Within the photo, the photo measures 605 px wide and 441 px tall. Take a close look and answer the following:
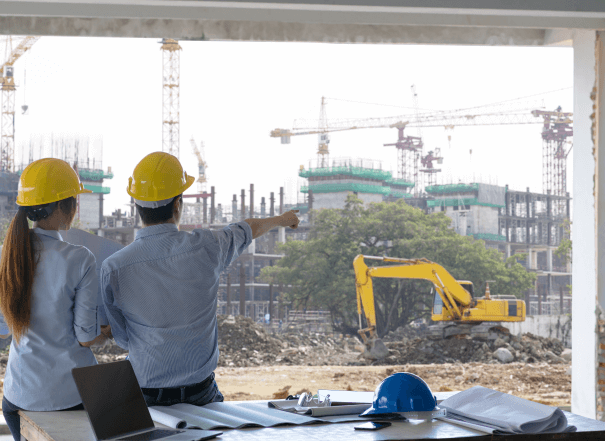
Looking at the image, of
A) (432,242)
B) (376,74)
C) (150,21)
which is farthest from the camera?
(376,74)

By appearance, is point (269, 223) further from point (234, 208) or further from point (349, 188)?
point (349, 188)

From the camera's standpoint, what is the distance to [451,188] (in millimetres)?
15375

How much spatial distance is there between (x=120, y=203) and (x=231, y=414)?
1017 centimetres

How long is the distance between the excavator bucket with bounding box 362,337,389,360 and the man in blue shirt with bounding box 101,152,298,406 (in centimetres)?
979

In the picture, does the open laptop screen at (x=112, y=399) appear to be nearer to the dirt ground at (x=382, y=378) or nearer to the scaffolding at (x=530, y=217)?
the dirt ground at (x=382, y=378)

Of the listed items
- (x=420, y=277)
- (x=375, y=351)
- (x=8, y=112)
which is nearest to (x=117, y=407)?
(x=420, y=277)

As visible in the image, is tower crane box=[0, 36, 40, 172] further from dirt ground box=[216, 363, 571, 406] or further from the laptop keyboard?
the laptop keyboard

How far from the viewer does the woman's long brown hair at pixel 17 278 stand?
5.02 feet

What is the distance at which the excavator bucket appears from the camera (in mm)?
11188

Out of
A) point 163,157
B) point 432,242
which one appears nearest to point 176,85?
point 432,242

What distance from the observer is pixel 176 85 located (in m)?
13.3

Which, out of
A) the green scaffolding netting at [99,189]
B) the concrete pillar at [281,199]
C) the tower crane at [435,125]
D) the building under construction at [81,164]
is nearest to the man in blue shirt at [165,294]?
the building under construction at [81,164]

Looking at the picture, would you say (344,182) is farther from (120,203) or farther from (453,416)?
(453,416)

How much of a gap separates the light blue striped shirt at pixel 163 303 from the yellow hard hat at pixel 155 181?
0.27 ft
